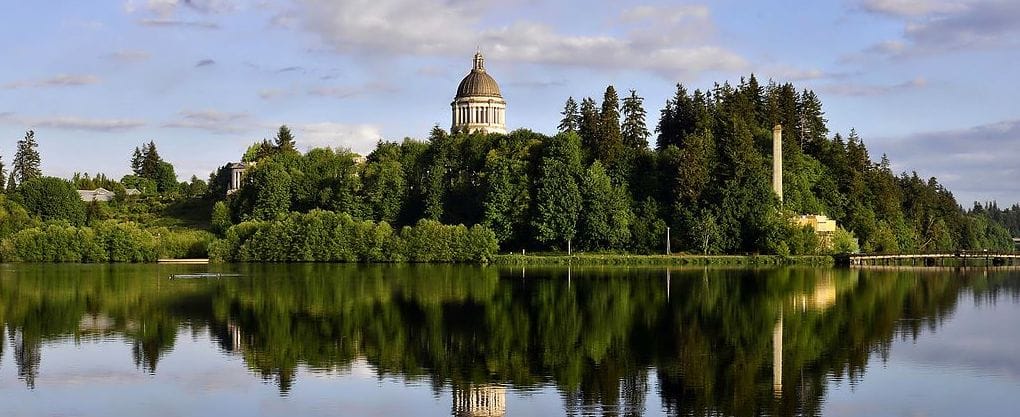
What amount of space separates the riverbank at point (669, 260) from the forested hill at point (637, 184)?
185 centimetres

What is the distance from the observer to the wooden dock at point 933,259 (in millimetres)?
92562

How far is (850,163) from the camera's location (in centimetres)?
10988

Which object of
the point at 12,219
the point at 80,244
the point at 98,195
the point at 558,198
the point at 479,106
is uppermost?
the point at 479,106

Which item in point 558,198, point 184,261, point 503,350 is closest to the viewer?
point 503,350

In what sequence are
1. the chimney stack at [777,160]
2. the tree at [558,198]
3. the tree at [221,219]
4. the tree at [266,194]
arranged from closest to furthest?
the tree at [558,198]
the chimney stack at [777,160]
the tree at [221,219]
the tree at [266,194]

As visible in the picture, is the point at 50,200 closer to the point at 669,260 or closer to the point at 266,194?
the point at 266,194

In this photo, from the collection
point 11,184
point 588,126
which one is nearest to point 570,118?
point 588,126

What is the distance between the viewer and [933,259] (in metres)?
102

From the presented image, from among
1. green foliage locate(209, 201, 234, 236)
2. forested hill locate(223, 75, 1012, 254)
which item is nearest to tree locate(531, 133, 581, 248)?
forested hill locate(223, 75, 1012, 254)

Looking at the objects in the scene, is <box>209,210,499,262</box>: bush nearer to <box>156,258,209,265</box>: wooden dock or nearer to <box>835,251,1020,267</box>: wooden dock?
<box>156,258,209,265</box>: wooden dock

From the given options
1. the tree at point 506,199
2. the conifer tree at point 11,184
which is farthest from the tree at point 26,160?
the tree at point 506,199

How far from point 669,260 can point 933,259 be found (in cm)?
2627

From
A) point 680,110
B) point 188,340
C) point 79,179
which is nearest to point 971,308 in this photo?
point 188,340

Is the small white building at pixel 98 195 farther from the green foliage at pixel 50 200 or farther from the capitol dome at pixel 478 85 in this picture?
the capitol dome at pixel 478 85
